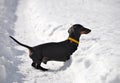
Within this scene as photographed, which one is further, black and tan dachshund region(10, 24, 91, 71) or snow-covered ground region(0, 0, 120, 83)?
black and tan dachshund region(10, 24, 91, 71)

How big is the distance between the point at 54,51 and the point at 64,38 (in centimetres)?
184

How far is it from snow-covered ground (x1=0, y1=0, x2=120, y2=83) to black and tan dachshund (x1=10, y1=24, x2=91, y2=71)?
163 mm

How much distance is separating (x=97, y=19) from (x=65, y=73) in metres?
5.35

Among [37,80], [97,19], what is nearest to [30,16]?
[97,19]

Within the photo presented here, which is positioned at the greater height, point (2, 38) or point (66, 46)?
point (66, 46)

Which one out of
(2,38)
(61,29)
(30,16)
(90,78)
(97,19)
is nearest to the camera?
Answer: (90,78)

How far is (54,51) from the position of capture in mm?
6367

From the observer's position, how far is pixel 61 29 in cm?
924

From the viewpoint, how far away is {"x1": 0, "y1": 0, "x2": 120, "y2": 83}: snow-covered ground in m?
5.35

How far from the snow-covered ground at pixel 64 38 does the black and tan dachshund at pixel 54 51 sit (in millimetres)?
163

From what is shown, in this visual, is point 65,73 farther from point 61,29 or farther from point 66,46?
point 61,29

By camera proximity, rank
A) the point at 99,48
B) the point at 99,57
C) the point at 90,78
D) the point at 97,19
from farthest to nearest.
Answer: the point at 97,19, the point at 99,48, the point at 99,57, the point at 90,78

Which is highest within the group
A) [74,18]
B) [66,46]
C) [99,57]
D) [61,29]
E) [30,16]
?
[99,57]

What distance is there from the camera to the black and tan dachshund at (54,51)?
6.27m
